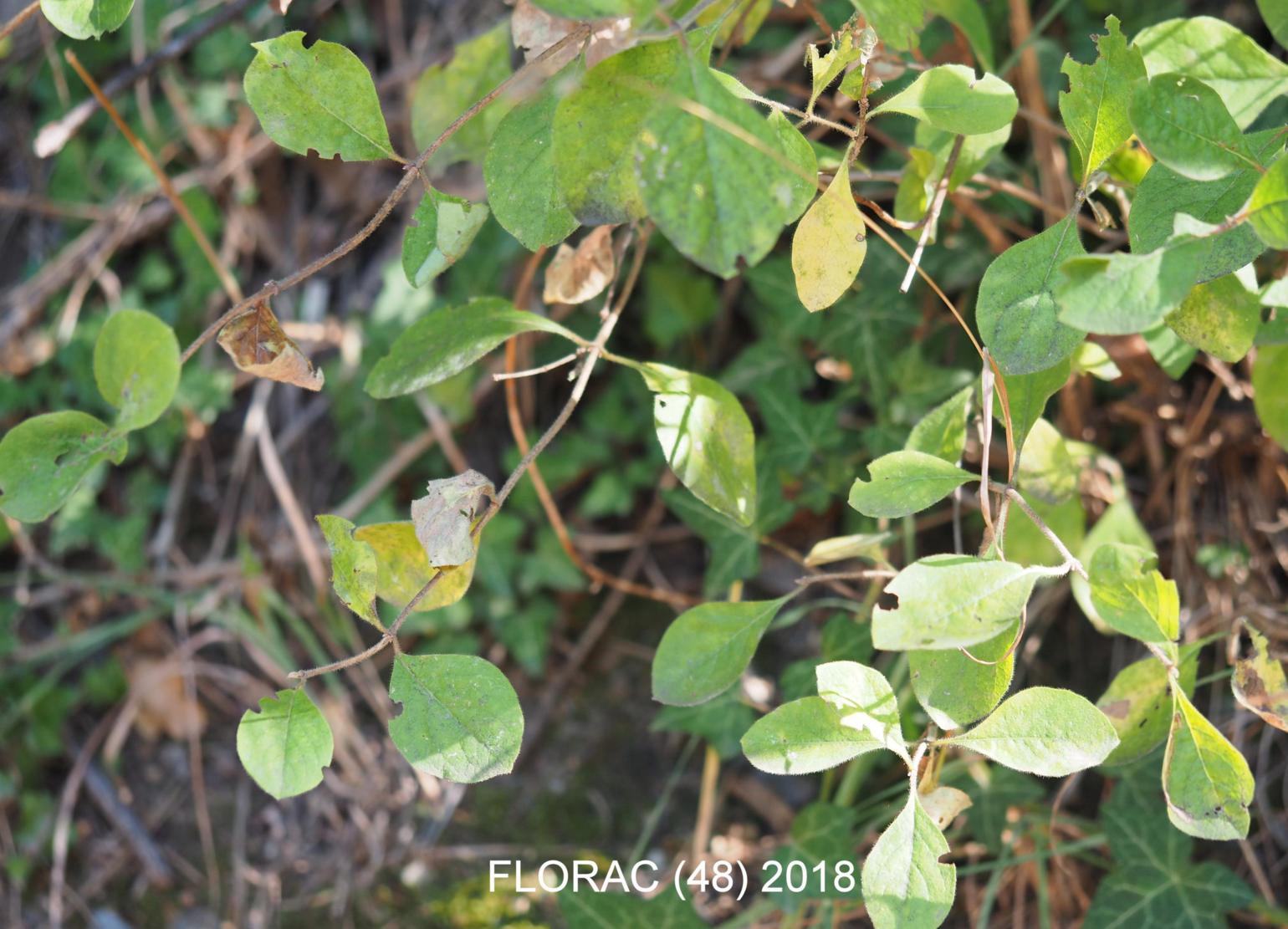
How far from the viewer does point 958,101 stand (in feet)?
2.68

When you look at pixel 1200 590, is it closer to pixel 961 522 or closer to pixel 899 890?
pixel 961 522

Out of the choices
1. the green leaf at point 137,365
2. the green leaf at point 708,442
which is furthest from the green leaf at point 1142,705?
the green leaf at point 137,365

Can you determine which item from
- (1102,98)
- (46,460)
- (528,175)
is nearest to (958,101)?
(1102,98)

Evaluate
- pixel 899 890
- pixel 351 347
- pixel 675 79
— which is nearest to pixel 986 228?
pixel 675 79

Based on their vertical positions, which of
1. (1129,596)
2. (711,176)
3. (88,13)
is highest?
(88,13)

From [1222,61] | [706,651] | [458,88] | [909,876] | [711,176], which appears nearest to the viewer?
[711,176]

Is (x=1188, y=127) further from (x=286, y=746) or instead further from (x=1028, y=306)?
(x=286, y=746)

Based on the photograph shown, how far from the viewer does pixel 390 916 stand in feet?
5.57

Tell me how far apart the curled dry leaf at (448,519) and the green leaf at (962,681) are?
0.39 metres

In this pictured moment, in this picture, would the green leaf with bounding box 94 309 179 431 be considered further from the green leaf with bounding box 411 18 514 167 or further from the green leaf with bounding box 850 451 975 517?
the green leaf with bounding box 850 451 975 517

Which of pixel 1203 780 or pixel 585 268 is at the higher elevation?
pixel 585 268

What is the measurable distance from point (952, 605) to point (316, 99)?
674mm

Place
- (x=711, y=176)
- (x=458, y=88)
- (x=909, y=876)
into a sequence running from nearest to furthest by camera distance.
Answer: (x=711, y=176) → (x=909, y=876) → (x=458, y=88)

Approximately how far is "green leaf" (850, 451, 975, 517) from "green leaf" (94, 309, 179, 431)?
0.63 m
